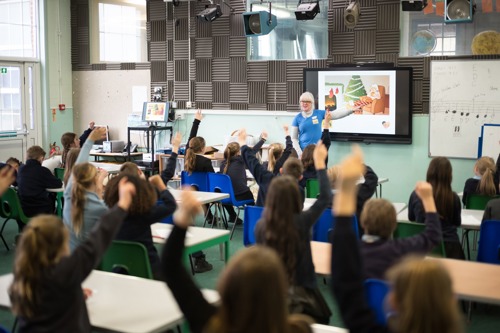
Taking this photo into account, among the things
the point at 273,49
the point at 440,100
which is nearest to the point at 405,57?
the point at 440,100

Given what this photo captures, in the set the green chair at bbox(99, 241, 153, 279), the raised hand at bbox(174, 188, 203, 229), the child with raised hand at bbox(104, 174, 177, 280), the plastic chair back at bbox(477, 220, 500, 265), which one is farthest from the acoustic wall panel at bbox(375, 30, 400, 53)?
the raised hand at bbox(174, 188, 203, 229)

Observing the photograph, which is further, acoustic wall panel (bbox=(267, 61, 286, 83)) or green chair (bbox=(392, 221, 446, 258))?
acoustic wall panel (bbox=(267, 61, 286, 83))

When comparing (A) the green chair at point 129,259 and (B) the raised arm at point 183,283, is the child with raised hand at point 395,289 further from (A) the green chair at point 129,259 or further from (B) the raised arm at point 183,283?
(A) the green chair at point 129,259

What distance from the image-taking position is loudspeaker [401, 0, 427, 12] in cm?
874

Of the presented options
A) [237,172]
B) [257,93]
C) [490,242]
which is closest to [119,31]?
[257,93]

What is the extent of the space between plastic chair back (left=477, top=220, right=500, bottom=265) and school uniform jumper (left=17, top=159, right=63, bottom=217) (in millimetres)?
4553

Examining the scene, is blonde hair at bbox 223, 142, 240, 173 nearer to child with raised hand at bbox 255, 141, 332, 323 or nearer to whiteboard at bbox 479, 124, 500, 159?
whiteboard at bbox 479, 124, 500, 159

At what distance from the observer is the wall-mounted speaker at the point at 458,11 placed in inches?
338

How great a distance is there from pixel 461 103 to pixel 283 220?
21.3 feet

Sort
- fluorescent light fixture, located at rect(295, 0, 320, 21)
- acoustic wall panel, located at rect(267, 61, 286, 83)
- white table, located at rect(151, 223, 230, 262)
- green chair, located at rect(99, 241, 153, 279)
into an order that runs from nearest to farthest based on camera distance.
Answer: green chair, located at rect(99, 241, 153, 279) < white table, located at rect(151, 223, 230, 262) < fluorescent light fixture, located at rect(295, 0, 320, 21) < acoustic wall panel, located at rect(267, 61, 286, 83)

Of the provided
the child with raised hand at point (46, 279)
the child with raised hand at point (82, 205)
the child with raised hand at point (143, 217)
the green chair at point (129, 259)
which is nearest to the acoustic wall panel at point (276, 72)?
the child with raised hand at point (143, 217)

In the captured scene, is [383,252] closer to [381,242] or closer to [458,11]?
→ [381,242]

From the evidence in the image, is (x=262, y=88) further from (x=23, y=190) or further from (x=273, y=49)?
(x=23, y=190)

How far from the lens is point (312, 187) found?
6.96 m
